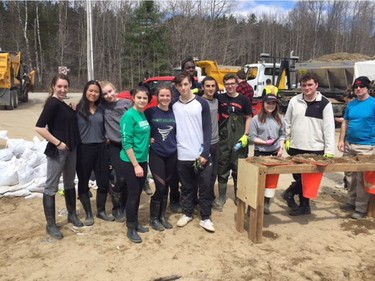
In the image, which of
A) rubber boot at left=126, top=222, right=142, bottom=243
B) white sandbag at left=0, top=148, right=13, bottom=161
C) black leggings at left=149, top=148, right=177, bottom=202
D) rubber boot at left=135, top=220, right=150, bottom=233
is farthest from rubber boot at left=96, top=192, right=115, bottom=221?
white sandbag at left=0, top=148, right=13, bottom=161

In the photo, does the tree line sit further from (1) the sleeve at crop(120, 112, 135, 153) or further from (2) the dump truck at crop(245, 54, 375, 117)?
(1) the sleeve at crop(120, 112, 135, 153)

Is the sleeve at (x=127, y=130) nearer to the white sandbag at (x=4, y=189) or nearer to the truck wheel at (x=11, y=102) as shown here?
the white sandbag at (x=4, y=189)

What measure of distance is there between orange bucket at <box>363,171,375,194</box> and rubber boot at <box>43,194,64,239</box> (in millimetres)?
3534

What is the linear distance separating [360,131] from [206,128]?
2129 millimetres

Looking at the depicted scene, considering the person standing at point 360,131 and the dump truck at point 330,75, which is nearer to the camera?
the person standing at point 360,131

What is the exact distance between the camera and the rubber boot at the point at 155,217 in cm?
431

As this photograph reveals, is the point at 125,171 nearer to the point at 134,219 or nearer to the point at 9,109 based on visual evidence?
the point at 134,219

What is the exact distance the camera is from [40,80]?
41.8 m

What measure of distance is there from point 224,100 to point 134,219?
1891 mm

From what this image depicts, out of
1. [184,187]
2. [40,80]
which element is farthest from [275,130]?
[40,80]

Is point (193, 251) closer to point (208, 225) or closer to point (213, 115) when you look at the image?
point (208, 225)

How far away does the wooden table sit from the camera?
395cm

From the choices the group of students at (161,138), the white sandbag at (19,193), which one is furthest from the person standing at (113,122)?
the white sandbag at (19,193)

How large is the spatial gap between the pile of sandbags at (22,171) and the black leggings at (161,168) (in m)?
2.22
